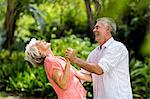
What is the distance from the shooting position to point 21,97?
8.84m

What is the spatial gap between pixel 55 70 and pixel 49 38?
8.60 meters

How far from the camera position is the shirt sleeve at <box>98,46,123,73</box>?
3.22 meters

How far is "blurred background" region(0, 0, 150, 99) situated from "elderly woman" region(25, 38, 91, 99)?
94.0 inches

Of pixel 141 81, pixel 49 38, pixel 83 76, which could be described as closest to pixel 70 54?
pixel 83 76

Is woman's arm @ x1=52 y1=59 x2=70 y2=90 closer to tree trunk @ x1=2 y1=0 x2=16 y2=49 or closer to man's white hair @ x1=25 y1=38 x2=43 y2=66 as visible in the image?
man's white hair @ x1=25 y1=38 x2=43 y2=66

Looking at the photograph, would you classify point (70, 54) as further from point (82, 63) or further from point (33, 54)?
point (33, 54)

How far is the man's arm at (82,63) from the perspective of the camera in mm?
3092

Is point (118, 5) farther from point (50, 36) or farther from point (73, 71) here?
point (50, 36)

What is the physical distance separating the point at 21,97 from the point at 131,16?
4.80 m

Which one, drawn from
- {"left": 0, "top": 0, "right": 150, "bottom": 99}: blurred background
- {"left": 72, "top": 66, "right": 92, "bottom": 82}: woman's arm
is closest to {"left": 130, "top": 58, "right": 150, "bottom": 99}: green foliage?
{"left": 0, "top": 0, "right": 150, "bottom": 99}: blurred background

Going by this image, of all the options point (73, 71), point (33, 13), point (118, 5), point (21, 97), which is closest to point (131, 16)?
point (33, 13)

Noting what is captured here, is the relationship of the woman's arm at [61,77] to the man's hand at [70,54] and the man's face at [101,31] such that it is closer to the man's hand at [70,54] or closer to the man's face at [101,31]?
the man's hand at [70,54]

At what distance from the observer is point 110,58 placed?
3.26 m

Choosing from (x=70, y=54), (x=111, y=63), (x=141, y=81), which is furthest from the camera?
(x=141, y=81)
